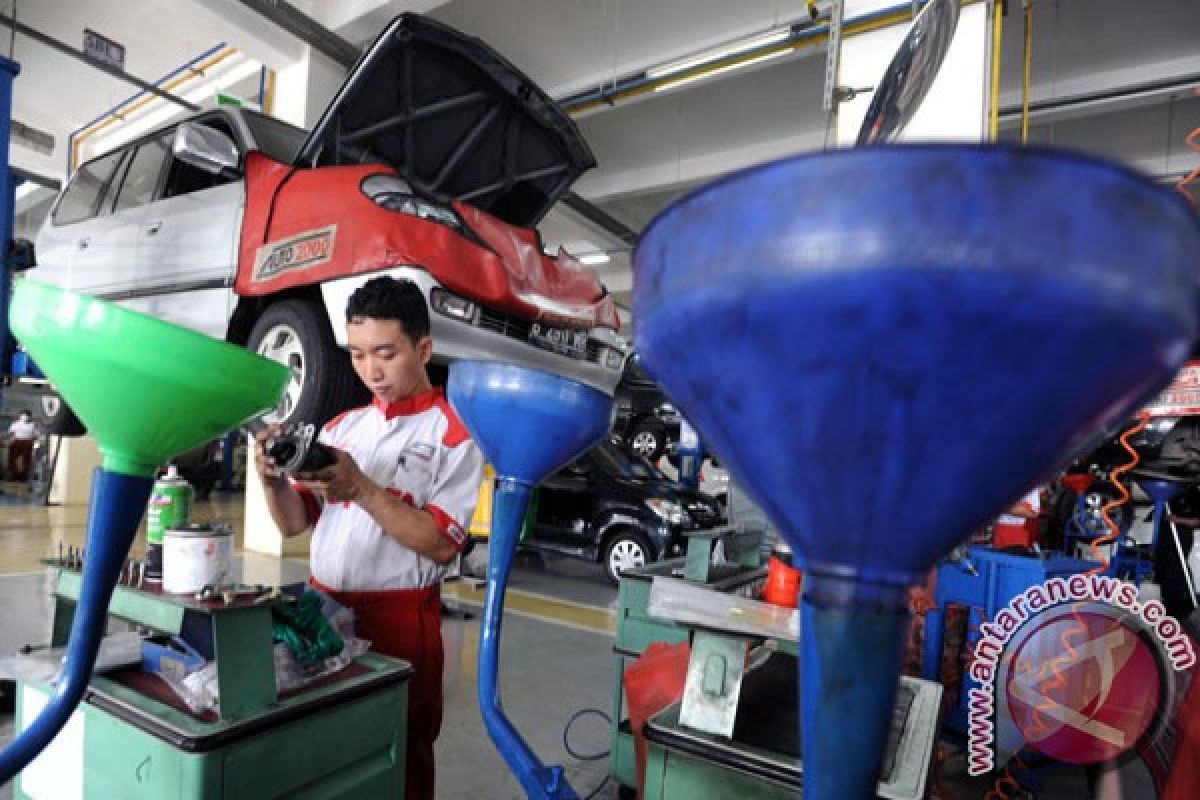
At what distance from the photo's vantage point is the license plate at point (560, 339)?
10.4 ft

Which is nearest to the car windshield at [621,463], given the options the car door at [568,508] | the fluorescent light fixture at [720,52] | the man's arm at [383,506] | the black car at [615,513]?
the black car at [615,513]

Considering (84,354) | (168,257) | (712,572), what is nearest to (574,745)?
(712,572)

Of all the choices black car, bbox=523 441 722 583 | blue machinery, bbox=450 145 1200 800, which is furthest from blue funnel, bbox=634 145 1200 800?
black car, bbox=523 441 722 583

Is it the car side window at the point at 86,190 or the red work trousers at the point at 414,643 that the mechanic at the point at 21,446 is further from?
the red work trousers at the point at 414,643

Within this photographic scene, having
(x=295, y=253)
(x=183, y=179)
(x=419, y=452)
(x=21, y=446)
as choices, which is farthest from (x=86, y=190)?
(x=21, y=446)

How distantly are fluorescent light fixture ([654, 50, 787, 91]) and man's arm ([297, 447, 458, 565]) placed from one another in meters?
4.57

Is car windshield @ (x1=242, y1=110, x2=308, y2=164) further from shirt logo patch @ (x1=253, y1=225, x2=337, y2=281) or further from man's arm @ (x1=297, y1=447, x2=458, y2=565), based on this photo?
man's arm @ (x1=297, y1=447, x2=458, y2=565)

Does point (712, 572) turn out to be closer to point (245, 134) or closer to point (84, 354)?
point (84, 354)

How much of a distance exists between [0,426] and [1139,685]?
1395 cm

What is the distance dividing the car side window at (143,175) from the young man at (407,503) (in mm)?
3137

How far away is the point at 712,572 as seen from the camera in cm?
177

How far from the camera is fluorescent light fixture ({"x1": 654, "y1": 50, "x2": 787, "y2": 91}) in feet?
15.5

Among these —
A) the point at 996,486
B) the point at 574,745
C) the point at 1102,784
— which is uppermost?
the point at 996,486

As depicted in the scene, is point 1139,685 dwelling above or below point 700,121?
below
